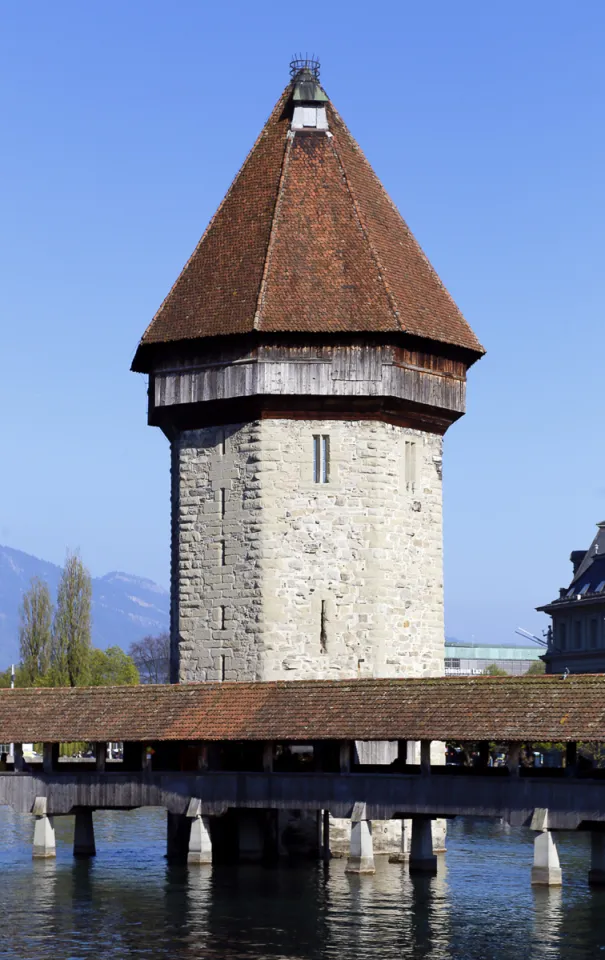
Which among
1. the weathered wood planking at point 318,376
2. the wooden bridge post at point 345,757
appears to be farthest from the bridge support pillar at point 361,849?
the weathered wood planking at point 318,376

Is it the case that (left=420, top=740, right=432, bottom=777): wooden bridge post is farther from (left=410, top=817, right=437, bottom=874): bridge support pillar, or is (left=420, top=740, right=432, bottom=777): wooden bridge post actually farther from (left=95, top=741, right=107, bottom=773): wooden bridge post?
(left=95, top=741, right=107, bottom=773): wooden bridge post

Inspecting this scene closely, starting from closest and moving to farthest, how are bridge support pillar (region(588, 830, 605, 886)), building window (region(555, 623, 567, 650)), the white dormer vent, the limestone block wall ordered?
bridge support pillar (region(588, 830, 605, 886))
the limestone block wall
the white dormer vent
building window (region(555, 623, 567, 650))

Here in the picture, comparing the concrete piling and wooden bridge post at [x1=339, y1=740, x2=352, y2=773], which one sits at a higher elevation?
wooden bridge post at [x1=339, y1=740, x2=352, y2=773]

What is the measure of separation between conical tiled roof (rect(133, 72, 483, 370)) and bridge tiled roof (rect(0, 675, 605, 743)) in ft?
21.8

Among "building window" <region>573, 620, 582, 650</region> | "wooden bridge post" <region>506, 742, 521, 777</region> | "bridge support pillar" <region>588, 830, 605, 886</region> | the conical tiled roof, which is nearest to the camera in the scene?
"wooden bridge post" <region>506, 742, 521, 777</region>

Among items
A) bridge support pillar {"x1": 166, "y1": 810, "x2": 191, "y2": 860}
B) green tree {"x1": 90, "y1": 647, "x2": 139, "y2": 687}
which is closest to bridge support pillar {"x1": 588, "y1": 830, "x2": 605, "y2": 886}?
bridge support pillar {"x1": 166, "y1": 810, "x2": 191, "y2": 860}

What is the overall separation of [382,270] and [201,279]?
3.44 m

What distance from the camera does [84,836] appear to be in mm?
32812

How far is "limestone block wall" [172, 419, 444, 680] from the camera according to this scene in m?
32.0

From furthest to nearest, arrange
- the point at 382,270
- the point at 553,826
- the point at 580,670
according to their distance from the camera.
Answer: the point at 580,670, the point at 382,270, the point at 553,826

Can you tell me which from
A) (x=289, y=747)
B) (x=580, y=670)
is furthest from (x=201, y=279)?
(x=580, y=670)

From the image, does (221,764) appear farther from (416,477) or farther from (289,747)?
(416,477)

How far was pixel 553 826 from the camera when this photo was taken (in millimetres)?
25672

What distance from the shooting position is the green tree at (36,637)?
59.1 metres
